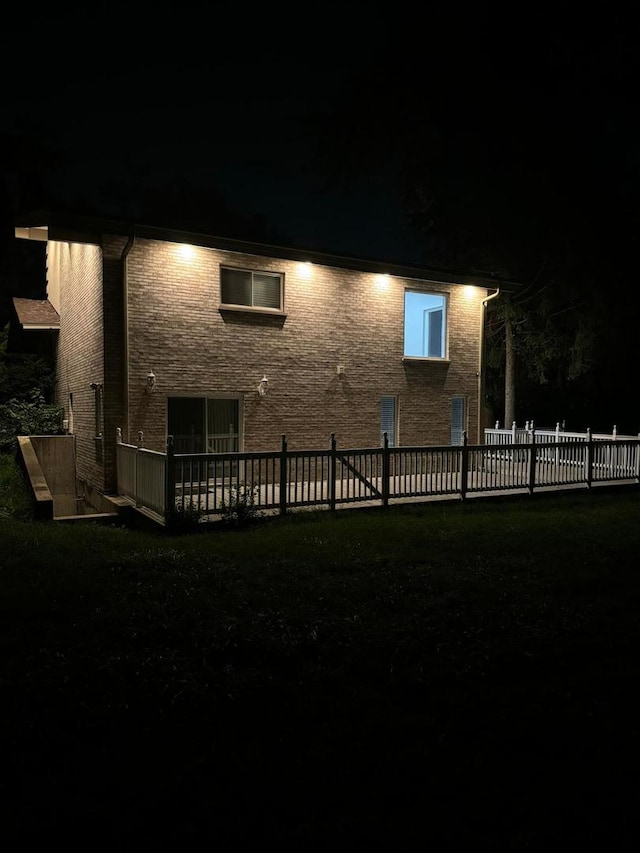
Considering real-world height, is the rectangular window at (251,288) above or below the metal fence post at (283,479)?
above

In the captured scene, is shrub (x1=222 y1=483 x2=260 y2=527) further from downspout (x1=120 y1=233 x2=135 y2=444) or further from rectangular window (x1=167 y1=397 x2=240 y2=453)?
downspout (x1=120 y1=233 x2=135 y2=444)

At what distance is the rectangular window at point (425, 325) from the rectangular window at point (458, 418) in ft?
4.63

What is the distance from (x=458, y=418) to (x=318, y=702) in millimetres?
14257

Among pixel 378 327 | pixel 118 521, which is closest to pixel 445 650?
pixel 118 521

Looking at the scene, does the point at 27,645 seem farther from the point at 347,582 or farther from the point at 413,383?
the point at 413,383

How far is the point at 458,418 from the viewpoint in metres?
17.3

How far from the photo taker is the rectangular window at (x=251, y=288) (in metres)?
13.9

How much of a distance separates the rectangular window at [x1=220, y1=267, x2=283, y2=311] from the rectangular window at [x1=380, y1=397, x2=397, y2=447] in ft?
12.7

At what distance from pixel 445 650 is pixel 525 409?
33.2 meters

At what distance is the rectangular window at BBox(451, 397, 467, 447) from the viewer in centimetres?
1719

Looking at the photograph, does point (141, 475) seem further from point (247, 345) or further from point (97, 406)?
point (247, 345)

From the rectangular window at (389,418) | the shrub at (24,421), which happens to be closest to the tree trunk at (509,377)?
the rectangular window at (389,418)

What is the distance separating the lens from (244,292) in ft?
46.4

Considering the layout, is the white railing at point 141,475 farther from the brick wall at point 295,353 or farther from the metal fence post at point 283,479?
the metal fence post at point 283,479
